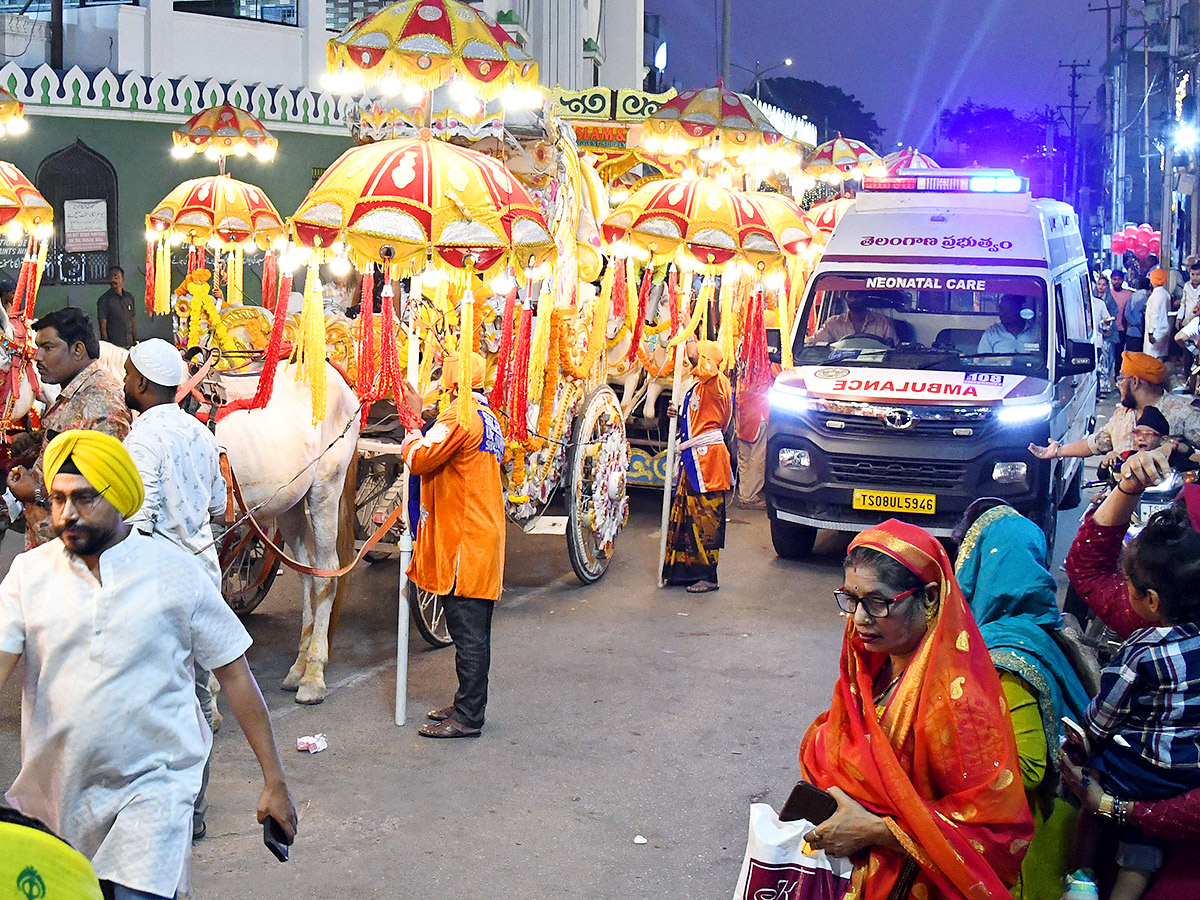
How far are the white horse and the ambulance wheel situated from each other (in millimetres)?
4020

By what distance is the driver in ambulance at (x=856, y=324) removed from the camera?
10.6 metres

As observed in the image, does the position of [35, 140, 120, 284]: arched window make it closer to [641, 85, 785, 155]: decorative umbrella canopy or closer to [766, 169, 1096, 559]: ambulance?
[641, 85, 785, 155]: decorative umbrella canopy

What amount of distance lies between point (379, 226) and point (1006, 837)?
4349 mm

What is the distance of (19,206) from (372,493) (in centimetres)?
298

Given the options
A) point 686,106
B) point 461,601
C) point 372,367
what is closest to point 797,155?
point 686,106

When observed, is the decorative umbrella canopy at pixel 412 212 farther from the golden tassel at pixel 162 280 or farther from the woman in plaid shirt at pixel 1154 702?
the golden tassel at pixel 162 280

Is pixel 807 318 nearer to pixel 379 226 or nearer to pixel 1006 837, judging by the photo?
pixel 379 226

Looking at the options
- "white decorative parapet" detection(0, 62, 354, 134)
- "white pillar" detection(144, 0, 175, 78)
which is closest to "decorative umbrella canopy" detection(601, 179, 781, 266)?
"white decorative parapet" detection(0, 62, 354, 134)

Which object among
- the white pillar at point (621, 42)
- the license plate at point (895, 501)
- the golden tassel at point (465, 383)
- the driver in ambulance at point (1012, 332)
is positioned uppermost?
the white pillar at point (621, 42)

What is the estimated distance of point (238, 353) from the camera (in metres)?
7.34

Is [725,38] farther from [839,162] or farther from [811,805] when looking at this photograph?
[811,805]

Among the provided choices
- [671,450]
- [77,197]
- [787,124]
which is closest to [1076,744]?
[671,450]

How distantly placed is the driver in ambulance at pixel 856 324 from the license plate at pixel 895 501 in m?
1.47

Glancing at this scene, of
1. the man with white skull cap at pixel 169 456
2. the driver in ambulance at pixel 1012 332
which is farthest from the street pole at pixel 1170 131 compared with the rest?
the man with white skull cap at pixel 169 456
